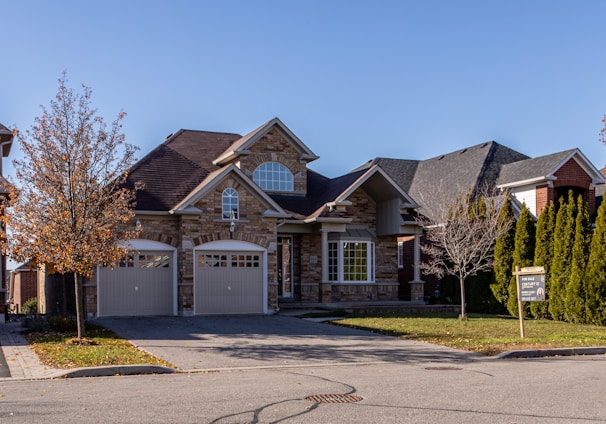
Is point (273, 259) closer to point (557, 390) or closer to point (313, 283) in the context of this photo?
point (313, 283)

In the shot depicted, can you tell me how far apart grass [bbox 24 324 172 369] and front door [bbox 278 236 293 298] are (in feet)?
33.9

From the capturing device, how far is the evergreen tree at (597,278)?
23016 millimetres

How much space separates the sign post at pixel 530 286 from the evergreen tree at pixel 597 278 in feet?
18.6

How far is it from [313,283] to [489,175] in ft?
34.9

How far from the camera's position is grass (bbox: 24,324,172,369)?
44.5ft

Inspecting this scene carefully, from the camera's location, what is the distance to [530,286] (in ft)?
60.5

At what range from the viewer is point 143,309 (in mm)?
23969

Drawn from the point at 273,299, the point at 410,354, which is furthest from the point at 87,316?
the point at 410,354

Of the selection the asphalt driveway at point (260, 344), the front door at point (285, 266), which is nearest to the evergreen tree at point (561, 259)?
the asphalt driveway at point (260, 344)

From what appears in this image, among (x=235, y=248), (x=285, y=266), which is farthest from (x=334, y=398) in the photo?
(x=285, y=266)

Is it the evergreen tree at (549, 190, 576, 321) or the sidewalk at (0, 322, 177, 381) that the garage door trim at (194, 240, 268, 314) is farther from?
the evergreen tree at (549, 190, 576, 321)

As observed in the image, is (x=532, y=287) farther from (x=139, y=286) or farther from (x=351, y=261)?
(x=139, y=286)

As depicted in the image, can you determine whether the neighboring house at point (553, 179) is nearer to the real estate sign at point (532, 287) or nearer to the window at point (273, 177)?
the window at point (273, 177)

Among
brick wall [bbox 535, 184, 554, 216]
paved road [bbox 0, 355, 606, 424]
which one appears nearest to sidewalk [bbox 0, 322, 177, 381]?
paved road [bbox 0, 355, 606, 424]
